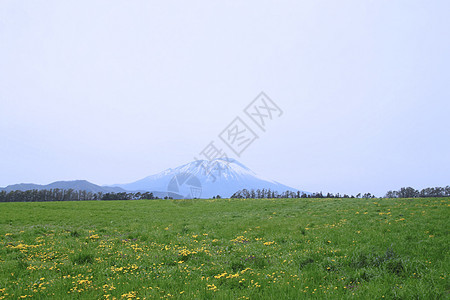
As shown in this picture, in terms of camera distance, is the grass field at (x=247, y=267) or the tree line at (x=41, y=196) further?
the tree line at (x=41, y=196)

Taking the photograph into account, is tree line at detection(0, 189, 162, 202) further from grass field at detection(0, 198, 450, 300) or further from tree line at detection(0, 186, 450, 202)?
grass field at detection(0, 198, 450, 300)

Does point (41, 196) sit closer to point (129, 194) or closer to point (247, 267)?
point (129, 194)

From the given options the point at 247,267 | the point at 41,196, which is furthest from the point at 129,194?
the point at 247,267

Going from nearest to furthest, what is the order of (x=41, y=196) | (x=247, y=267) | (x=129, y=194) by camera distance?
(x=247, y=267), (x=129, y=194), (x=41, y=196)

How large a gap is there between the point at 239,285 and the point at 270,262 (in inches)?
87.9

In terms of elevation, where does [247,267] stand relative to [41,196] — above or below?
above

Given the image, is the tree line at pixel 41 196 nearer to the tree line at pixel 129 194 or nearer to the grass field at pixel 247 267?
the tree line at pixel 129 194

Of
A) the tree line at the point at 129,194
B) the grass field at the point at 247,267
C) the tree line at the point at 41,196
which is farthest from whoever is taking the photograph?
the tree line at the point at 41,196

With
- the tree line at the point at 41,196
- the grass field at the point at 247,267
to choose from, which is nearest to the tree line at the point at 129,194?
the tree line at the point at 41,196

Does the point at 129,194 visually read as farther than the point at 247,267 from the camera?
Yes

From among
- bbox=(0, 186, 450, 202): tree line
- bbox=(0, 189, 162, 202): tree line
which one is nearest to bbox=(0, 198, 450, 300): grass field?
bbox=(0, 186, 450, 202): tree line

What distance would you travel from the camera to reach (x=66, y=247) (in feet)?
36.9

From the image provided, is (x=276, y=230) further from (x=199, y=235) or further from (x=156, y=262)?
(x=156, y=262)

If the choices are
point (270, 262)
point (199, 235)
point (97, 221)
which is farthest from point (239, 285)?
point (97, 221)
